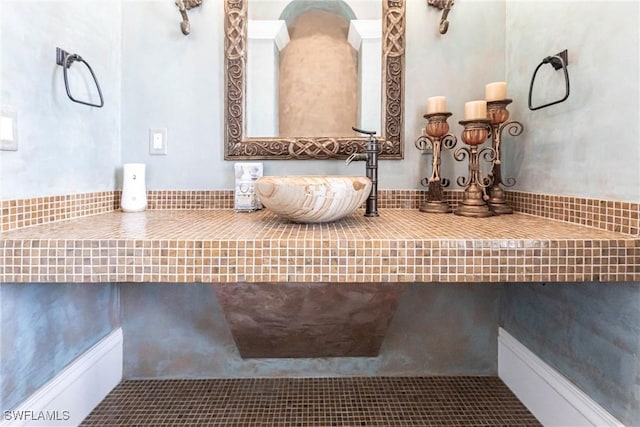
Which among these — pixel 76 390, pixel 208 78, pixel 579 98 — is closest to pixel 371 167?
pixel 579 98

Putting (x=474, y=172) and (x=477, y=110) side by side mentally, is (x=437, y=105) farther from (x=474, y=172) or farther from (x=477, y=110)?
(x=474, y=172)

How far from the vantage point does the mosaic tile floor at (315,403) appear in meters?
1.25

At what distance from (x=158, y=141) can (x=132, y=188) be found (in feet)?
0.73

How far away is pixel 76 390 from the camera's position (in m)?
1.20

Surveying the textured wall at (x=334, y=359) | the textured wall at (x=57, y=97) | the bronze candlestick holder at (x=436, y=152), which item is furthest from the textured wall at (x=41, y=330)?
the bronze candlestick holder at (x=436, y=152)

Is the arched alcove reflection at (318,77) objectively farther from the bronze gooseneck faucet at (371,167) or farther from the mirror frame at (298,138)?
the bronze gooseneck faucet at (371,167)

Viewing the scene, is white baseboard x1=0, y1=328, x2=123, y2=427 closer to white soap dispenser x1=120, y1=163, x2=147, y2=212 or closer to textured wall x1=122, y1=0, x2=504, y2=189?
white soap dispenser x1=120, y1=163, x2=147, y2=212

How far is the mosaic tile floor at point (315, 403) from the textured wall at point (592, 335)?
290mm

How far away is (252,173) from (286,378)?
87 centimetres

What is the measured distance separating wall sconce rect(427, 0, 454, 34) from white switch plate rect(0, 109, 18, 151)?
4.76 ft

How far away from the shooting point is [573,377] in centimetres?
110

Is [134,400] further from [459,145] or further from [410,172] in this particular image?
[459,145]

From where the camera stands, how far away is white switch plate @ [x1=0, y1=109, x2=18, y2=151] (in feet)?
2.92

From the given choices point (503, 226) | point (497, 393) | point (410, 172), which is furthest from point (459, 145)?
point (497, 393)
